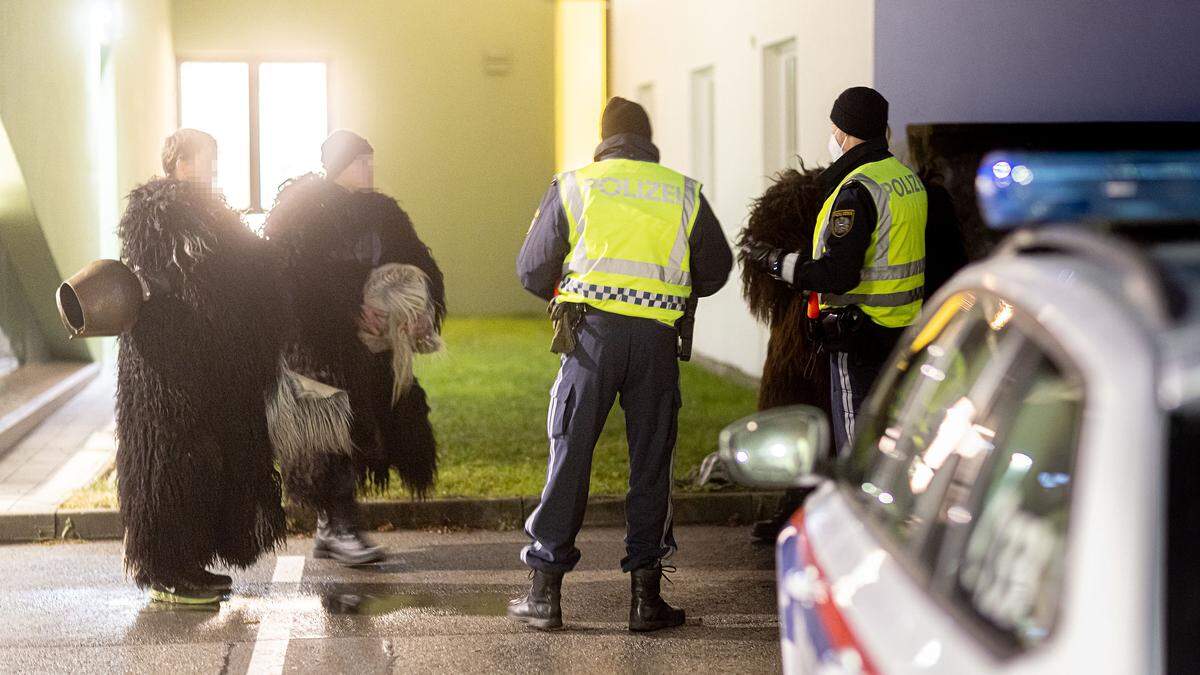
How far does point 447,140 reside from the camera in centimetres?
2319

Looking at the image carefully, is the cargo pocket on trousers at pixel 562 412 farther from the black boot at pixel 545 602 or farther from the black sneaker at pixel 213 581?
the black sneaker at pixel 213 581

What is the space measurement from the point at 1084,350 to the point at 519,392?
12131mm

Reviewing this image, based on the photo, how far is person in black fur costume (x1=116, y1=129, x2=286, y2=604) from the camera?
21.4 feet

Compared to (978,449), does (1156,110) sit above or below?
above

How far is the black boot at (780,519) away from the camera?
7855 mm

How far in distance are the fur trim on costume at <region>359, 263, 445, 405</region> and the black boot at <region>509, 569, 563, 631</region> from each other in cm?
158

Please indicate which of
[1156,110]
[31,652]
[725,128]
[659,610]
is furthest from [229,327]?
[725,128]

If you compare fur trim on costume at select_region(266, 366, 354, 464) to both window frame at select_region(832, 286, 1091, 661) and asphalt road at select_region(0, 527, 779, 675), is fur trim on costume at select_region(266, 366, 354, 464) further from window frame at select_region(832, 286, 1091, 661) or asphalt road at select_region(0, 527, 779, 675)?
window frame at select_region(832, 286, 1091, 661)

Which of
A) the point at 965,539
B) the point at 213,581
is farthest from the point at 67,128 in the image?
the point at 965,539

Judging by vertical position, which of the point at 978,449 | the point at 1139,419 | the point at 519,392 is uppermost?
the point at 1139,419

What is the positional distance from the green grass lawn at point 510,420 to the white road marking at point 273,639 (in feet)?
3.62

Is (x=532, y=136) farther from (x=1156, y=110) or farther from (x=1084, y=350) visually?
(x=1084, y=350)

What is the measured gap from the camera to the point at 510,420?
12.1 meters

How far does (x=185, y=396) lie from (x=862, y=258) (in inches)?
110
